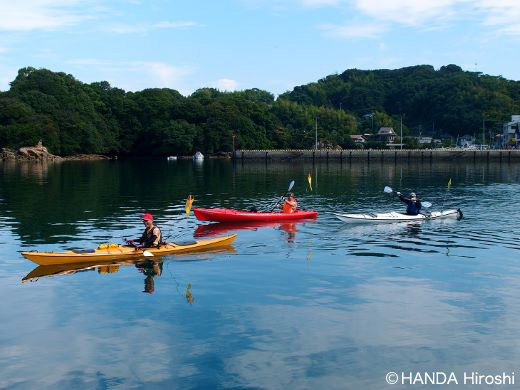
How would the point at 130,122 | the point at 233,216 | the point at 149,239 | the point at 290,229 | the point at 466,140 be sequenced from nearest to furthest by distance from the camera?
the point at 149,239, the point at 290,229, the point at 233,216, the point at 130,122, the point at 466,140

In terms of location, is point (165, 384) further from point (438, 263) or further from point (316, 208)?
point (316, 208)

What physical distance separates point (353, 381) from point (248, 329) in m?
3.94

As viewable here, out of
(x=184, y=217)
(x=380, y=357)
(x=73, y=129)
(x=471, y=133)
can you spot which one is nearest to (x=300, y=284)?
(x=380, y=357)

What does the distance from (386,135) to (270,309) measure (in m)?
160

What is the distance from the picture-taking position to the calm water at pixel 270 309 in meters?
13.9

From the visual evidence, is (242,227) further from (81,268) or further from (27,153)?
(27,153)

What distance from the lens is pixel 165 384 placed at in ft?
43.0

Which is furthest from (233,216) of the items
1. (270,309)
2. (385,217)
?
(270,309)

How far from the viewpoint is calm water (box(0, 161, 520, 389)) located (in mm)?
13891

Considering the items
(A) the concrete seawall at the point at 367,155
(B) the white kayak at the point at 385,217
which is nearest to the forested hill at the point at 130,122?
(A) the concrete seawall at the point at 367,155

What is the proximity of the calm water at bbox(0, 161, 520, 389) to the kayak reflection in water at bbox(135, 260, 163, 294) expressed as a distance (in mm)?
80

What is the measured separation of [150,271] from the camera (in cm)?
2286

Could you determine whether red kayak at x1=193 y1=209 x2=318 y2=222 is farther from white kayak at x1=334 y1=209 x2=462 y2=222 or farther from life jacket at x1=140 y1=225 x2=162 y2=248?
life jacket at x1=140 y1=225 x2=162 y2=248

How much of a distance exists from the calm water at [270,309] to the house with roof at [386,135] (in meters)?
139
